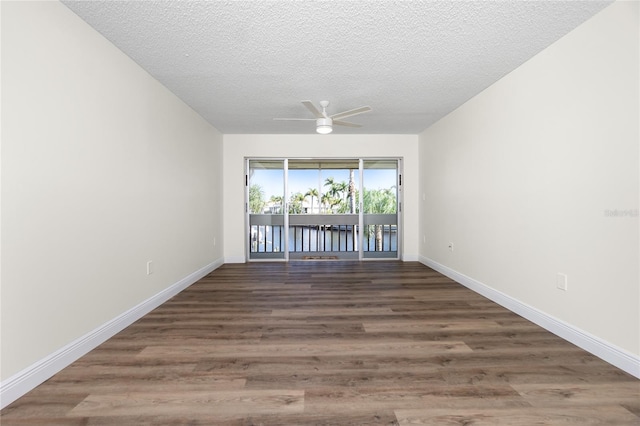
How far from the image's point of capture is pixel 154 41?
7.39 ft

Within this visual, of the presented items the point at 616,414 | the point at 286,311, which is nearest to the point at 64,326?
the point at 286,311

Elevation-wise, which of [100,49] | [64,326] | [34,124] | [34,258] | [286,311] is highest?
[100,49]

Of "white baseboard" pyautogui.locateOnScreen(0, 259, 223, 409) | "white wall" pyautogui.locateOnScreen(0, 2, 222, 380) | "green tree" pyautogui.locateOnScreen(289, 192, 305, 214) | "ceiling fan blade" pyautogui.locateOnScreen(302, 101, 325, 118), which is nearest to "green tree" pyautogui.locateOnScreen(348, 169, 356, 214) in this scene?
"green tree" pyautogui.locateOnScreen(289, 192, 305, 214)

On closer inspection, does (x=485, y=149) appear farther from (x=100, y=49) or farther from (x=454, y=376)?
(x=100, y=49)

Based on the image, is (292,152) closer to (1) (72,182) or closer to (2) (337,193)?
(2) (337,193)

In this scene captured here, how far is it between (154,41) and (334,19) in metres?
1.44

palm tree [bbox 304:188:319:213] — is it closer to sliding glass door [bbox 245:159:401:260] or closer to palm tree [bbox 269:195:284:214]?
sliding glass door [bbox 245:159:401:260]

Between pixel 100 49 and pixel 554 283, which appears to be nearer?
pixel 100 49

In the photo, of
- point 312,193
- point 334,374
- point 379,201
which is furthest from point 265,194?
point 334,374

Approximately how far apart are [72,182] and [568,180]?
3571mm

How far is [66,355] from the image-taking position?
1833 millimetres

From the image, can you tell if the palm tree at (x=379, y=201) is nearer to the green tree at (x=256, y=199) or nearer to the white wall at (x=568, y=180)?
the green tree at (x=256, y=199)

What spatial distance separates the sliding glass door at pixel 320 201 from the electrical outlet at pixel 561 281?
330cm

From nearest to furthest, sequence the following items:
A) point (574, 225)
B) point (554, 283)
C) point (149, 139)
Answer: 1. point (574, 225)
2. point (554, 283)
3. point (149, 139)
